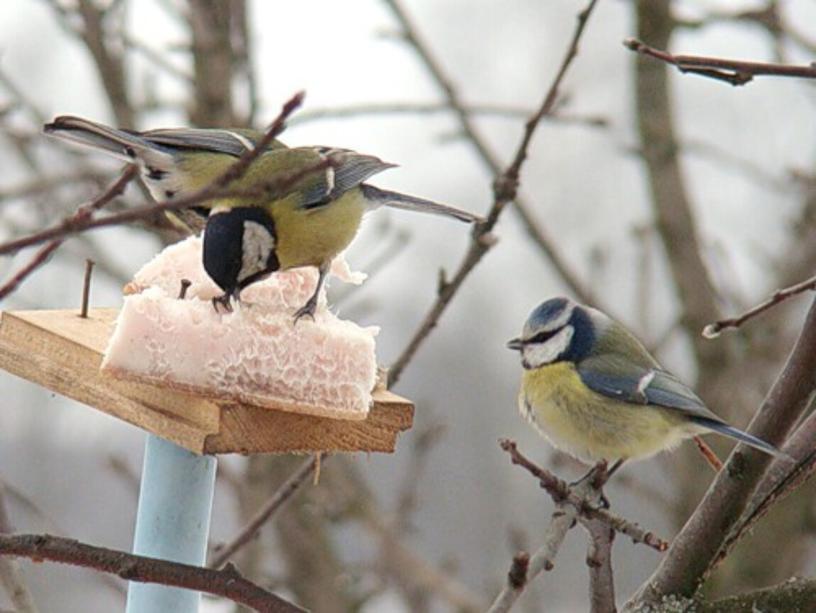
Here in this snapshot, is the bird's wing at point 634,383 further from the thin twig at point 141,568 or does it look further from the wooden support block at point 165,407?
the thin twig at point 141,568

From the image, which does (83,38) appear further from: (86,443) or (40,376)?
(86,443)

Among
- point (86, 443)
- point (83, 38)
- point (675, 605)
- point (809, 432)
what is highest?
point (83, 38)

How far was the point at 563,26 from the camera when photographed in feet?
42.0

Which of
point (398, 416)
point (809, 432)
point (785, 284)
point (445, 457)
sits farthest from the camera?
point (445, 457)

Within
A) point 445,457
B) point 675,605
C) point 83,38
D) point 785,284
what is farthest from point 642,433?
point 445,457

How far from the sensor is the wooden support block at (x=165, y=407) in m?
1.42

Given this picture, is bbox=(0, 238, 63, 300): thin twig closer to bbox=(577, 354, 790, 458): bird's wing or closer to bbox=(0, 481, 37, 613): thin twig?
bbox=(0, 481, 37, 613): thin twig

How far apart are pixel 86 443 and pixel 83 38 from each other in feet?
26.5

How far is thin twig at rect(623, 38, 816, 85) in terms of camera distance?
0.91 m

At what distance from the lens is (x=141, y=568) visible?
1.23m

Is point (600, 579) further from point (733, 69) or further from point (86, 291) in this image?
point (86, 291)

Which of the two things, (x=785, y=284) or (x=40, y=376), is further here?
(x=785, y=284)

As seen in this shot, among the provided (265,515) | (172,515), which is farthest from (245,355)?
(265,515)

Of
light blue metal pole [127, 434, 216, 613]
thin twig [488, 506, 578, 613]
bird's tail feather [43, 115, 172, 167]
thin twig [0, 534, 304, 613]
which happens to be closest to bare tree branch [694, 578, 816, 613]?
thin twig [488, 506, 578, 613]
